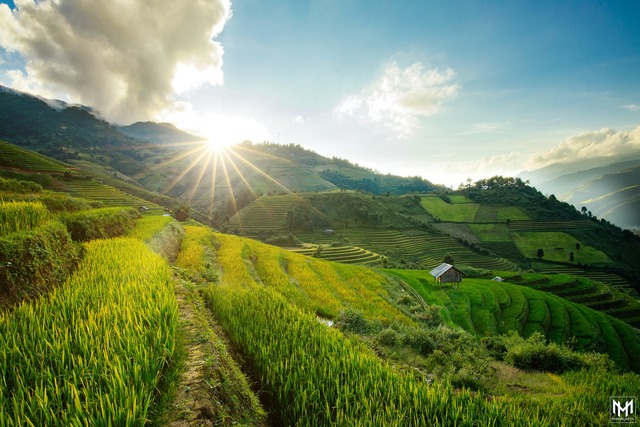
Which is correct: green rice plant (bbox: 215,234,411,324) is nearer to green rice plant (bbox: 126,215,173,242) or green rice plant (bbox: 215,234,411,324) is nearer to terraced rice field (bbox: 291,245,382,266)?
green rice plant (bbox: 126,215,173,242)

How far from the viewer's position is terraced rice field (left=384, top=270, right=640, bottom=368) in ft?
102

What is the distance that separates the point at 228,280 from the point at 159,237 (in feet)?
24.4

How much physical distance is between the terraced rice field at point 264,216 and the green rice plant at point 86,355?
8685 centimetres

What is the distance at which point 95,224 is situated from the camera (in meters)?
14.4

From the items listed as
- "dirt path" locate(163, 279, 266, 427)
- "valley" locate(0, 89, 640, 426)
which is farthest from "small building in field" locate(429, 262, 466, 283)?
"dirt path" locate(163, 279, 266, 427)

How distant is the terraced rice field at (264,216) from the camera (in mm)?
96625

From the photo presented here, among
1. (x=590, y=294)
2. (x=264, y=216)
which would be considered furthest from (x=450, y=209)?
(x=264, y=216)

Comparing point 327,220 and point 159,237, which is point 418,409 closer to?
point 159,237

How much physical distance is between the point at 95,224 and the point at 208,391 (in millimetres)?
14592

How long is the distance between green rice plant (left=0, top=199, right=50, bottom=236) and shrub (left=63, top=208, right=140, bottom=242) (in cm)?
327

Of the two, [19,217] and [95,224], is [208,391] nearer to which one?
[19,217]

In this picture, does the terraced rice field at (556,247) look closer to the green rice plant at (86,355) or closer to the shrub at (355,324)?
the shrub at (355,324)

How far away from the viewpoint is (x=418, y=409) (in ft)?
14.3

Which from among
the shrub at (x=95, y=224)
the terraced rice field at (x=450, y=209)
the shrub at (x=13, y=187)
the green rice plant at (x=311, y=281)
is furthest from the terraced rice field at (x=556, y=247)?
the shrub at (x=13, y=187)
